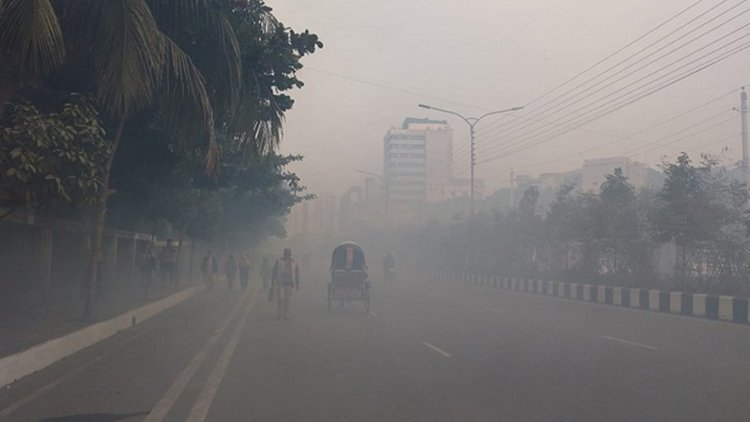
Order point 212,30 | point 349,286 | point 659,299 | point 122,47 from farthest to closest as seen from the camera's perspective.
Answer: point 659,299 < point 349,286 < point 212,30 < point 122,47

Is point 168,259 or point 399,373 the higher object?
point 168,259

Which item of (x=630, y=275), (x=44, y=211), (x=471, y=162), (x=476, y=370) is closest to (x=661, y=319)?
(x=630, y=275)

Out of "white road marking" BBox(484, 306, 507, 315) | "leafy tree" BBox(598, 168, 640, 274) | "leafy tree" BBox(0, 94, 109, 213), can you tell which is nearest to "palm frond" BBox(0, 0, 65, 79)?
"leafy tree" BBox(0, 94, 109, 213)

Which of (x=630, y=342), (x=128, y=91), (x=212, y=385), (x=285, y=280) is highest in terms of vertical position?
(x=128, y=91)

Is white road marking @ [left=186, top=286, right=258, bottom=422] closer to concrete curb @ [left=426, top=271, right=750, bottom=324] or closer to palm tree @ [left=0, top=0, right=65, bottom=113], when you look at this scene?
palm tree @ [left=0, top=0, right=65, bottom=113]

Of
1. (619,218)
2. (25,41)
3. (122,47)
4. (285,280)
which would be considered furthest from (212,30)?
(619,218)

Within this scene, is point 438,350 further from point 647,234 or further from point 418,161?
point 418,161

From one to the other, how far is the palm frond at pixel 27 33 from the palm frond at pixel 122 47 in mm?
917

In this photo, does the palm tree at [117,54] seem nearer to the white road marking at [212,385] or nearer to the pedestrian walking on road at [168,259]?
the white road marking at [212,385]

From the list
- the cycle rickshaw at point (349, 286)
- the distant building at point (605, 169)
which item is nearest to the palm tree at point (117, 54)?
the cycle rickshaw at point (349, 286)

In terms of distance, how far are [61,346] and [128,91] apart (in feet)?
15.6

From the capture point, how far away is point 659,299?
87.7 feet

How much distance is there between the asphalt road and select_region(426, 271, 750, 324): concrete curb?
5.43ft

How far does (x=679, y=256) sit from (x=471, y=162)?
21279 mm
